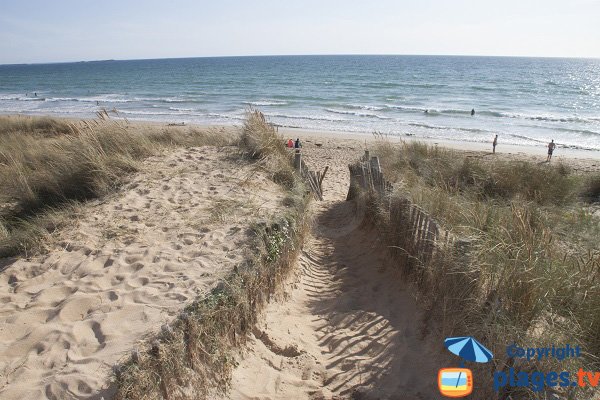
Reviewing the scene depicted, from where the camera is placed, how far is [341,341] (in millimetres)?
4152

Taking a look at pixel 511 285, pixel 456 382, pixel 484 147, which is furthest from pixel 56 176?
pixel 484 147

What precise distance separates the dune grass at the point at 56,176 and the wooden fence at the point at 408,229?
13.8ft

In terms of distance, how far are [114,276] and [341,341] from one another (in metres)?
2.38

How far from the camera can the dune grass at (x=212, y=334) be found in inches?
112

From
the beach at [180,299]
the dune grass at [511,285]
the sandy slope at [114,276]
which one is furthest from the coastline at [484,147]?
the dune grass at [511,285]

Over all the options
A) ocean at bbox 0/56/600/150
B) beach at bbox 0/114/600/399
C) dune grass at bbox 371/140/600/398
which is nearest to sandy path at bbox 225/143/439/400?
beach at bbox 0/114/600/399

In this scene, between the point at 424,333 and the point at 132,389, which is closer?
the point at 132,389

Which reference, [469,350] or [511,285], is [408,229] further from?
[469,350]

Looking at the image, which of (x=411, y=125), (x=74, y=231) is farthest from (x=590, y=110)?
(x=74, y=231)

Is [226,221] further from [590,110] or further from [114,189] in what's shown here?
[590,110]

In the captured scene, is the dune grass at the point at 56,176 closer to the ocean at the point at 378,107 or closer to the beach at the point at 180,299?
Result: the beach at the point at 180,299

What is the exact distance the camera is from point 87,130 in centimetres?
846

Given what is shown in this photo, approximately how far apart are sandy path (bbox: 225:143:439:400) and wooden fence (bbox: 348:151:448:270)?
13.2 inches

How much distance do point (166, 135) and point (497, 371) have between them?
9.03m
